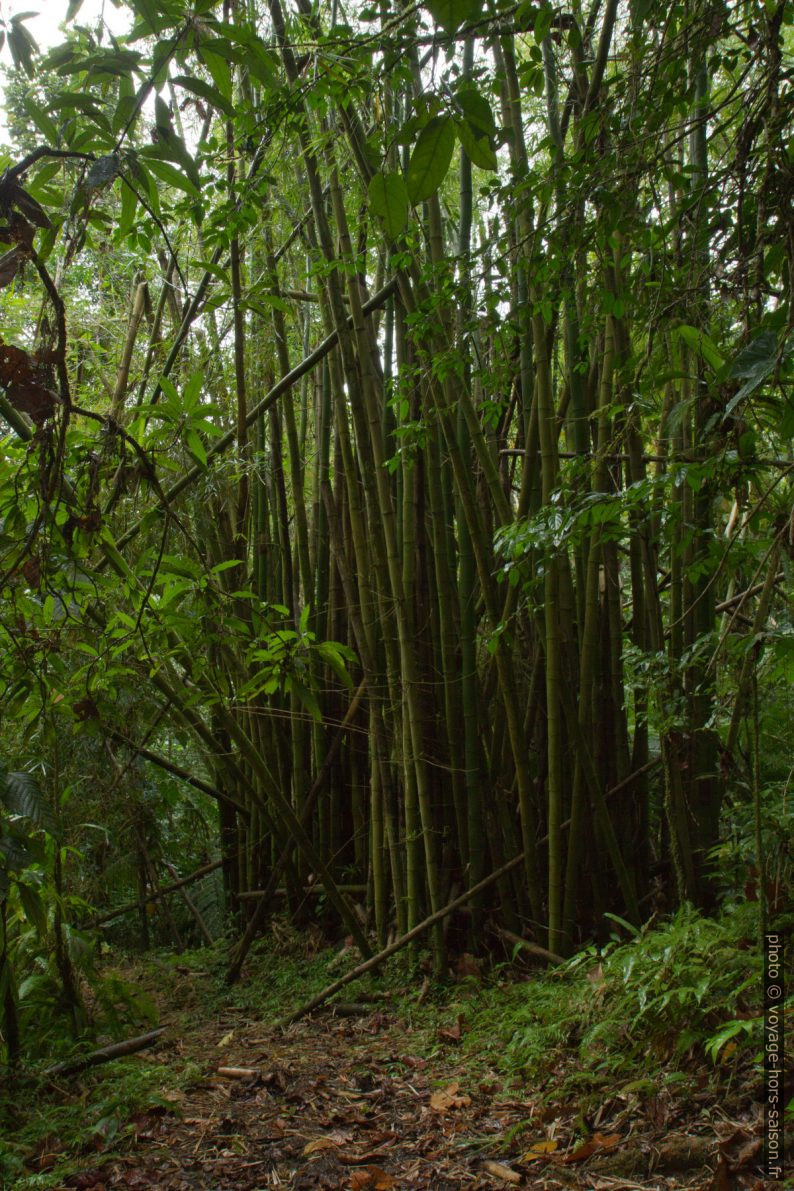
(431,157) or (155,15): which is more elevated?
(155,15)

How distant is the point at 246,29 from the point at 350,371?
1.69m

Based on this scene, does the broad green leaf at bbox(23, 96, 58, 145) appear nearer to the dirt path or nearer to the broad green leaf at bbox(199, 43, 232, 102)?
the broad green leaf at bbox(199, 43, 232, 102)

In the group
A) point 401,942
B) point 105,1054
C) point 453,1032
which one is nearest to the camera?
point 105,1054

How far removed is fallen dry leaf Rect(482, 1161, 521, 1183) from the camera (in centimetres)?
155

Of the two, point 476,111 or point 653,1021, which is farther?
point 653,1021

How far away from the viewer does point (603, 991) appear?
78.6 inches

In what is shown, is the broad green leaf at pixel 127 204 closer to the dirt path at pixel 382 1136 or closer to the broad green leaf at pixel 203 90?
the broad green leaf at pixel 203 90

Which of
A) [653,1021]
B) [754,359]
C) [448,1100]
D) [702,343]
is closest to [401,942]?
[448,1100]

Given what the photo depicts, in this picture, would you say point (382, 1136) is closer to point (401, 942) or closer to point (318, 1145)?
point (318, 1145)

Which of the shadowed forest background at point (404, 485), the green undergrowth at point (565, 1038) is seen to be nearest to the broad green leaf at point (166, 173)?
the shadowed forest background at point (404, 485)

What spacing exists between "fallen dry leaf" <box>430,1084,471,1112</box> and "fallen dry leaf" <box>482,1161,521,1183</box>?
0.96 ft

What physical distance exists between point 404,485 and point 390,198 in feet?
6.29

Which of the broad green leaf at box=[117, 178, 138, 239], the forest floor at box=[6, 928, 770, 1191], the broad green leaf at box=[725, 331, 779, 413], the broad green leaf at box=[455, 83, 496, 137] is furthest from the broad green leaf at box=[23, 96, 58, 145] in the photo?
the forest floor at box=[6, 928, 770, 1191]

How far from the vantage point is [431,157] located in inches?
37.0
